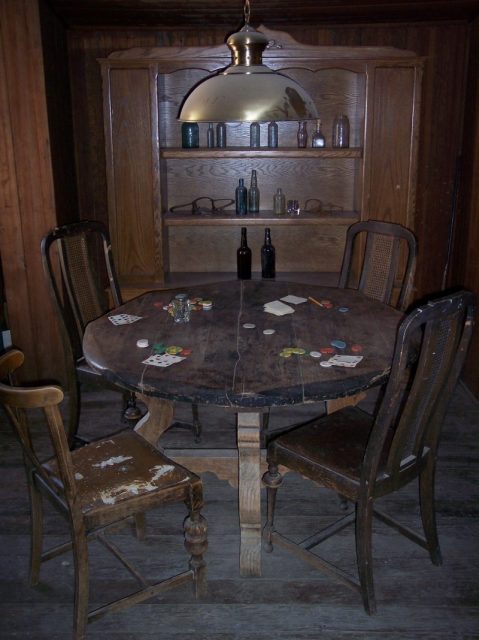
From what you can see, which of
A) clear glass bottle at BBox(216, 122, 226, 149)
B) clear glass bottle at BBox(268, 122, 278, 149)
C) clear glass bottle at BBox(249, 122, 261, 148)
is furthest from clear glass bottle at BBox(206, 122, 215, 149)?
clear glass bottle at BBox(268, 122, 278, 149)

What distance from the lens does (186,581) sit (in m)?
2.19

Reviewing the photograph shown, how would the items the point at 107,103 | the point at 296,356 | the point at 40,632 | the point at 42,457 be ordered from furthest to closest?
the point at 107,103 < the point at 42,457 < the point at 296,356 < the point at 40,632

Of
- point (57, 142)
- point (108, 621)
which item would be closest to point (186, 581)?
point (108, 621)

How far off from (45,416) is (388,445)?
1147mm

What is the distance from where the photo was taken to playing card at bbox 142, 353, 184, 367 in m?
2.24

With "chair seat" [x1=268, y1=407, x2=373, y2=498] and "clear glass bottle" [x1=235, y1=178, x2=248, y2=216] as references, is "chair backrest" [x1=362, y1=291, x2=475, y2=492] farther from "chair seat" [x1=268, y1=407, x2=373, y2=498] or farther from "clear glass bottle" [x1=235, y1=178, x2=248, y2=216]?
"clear glass bottle" [x1=235, y1=178, x2=248, y2=216]

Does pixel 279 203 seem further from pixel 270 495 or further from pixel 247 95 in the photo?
pixel 270 495

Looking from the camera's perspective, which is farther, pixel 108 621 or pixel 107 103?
pixel 107 103

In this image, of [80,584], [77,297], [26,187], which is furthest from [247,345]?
[26,187]

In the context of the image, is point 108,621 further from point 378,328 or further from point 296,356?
point 378,328

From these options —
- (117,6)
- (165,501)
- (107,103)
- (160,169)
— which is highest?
(117,6)

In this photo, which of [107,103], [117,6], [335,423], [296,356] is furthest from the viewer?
[107,103]

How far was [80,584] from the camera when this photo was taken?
78.0 inches

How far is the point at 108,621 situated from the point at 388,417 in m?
1.12
